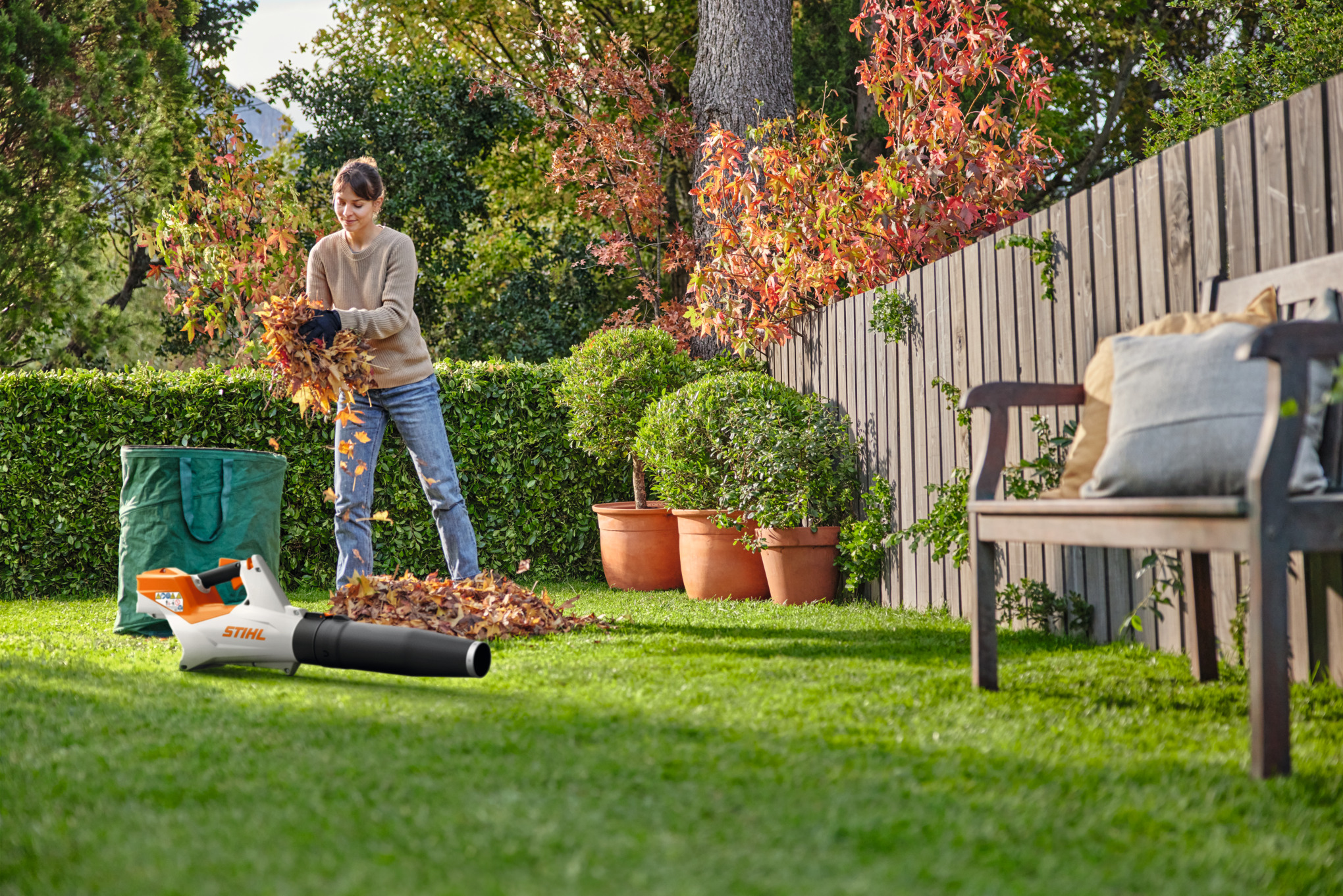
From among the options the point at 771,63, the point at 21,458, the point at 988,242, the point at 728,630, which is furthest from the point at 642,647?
the point at 771,63

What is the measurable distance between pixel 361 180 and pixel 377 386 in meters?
0.88

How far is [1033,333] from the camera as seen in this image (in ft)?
11.4

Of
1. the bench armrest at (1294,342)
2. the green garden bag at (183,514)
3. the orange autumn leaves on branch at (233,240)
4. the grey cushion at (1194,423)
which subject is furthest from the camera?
the orange autumn leaves on branch at (233,240)

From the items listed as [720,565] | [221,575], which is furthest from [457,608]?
[720,565]

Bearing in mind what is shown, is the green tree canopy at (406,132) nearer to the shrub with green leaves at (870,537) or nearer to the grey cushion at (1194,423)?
the shrub with green leaves at (870,537)

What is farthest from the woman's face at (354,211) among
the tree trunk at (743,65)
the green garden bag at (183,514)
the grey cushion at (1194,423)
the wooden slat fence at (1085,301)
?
the tree trunk at (743,65)

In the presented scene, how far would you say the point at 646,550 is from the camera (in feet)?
18.4

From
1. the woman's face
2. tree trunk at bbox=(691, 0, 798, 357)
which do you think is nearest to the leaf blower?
the woman's face

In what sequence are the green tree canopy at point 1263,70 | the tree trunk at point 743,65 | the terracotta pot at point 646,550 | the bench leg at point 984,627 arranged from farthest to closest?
the tree trunk at point 743,65 < the green tree canopy at point 1263,70 < the terracotta pot at point 646,550 < the bench leg at point 984,627

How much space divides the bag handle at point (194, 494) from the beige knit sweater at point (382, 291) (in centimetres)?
73

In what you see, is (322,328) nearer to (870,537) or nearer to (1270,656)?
(870,537)

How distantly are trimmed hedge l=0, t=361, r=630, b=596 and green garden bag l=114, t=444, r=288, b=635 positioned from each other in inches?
61.1

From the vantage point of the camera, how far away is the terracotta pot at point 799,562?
4668mm

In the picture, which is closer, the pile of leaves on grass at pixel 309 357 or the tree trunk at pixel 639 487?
the pile of leaves on grass at pixel 309 357
